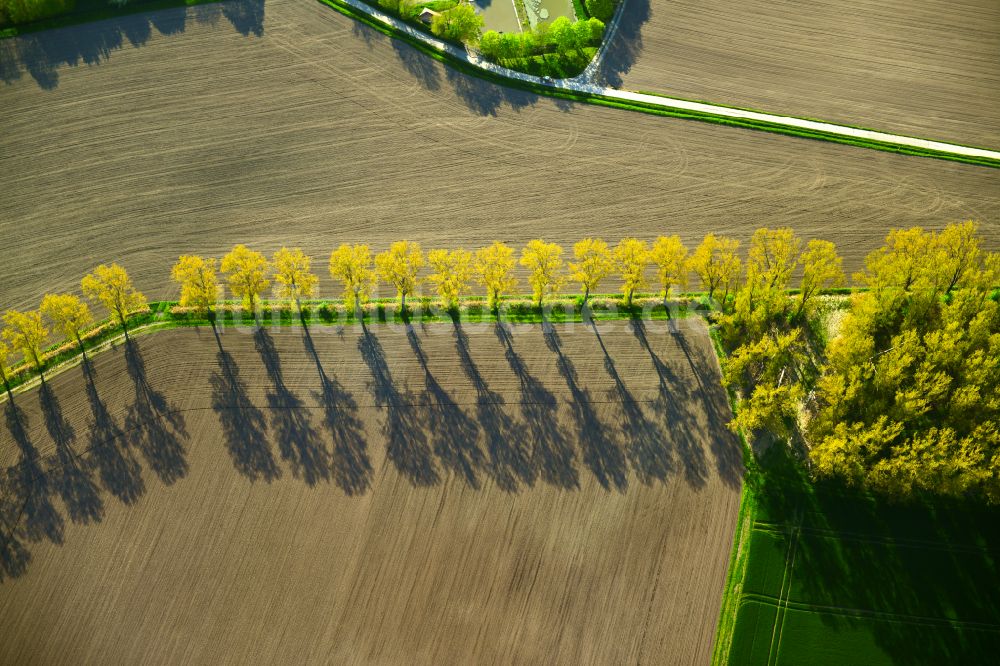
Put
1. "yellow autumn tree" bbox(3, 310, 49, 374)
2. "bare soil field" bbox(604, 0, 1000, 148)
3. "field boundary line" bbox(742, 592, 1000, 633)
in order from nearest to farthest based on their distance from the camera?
"field boundary line" bbox(742, 592, 1000, 633) → "yellow autumn tree" bbox(3, 310, 49, 374) → "bare soil field" bbox(604, 0, 1000, 148)

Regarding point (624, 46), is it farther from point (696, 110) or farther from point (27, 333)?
point (27, 333)

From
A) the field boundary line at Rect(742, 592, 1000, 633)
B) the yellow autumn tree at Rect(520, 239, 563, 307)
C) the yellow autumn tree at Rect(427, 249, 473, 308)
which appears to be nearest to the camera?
the field boundary line at Rect(742, 592, 1000, 633)

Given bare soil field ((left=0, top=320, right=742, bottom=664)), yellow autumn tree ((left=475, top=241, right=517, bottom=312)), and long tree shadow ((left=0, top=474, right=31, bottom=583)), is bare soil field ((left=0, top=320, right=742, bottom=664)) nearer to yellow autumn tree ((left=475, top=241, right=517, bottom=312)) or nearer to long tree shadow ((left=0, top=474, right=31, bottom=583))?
long tree shadow ((left=0, top=474, right=31, bottom=583))

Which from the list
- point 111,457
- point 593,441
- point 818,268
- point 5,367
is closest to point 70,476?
point 111,457

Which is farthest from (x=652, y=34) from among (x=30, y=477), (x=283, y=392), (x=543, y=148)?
(x=30, y=477)

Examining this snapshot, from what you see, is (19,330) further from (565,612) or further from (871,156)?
(871,156)

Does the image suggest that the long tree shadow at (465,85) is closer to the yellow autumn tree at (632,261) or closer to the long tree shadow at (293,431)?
the yellow autumn tree at (632,261)

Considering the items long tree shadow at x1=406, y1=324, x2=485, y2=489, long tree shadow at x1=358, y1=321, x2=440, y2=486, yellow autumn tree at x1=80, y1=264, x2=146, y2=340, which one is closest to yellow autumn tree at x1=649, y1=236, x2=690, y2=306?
long tree shadow at x1=406, y1=324, x2=485, y2=489
